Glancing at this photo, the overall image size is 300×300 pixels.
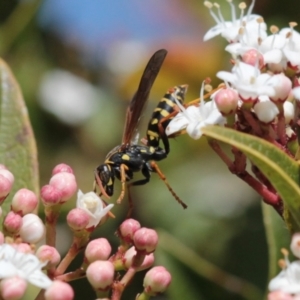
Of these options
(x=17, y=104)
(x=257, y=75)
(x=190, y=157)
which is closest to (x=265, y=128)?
(x=257, y=75)

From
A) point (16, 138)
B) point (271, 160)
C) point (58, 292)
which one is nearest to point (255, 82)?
point (271, 160)

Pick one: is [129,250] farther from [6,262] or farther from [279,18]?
[279,18]

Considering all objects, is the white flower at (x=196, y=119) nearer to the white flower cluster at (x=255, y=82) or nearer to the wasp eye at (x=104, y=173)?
the white flower cluster at (x=255, y=82)

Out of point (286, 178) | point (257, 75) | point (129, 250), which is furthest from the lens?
point (129, 250)

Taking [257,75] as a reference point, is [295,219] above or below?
below

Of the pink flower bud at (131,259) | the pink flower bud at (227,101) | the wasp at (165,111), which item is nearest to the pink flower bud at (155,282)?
the pink flower bud at (131,259)

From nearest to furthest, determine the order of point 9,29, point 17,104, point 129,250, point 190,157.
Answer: point 129,250 < point 17,104 < point 9,29 < point 190,157

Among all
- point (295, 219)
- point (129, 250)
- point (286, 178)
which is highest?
point (286, 178)
